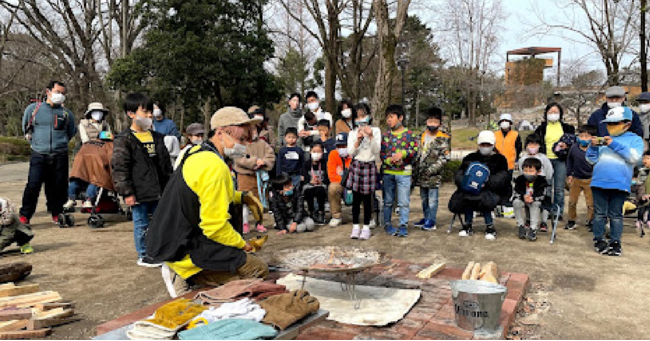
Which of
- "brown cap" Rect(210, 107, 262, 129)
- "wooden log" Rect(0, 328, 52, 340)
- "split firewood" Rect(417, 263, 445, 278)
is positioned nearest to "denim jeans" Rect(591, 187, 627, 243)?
"split firewood" Rect(417, 263, 445, 278)

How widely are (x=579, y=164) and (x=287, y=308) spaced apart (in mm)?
5873

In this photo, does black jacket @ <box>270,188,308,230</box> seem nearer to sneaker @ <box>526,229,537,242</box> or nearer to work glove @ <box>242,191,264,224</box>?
work glove @ <box>242,191,264,224</box>

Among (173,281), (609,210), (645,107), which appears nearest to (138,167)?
(173,281)

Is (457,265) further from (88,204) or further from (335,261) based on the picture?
(88,204)

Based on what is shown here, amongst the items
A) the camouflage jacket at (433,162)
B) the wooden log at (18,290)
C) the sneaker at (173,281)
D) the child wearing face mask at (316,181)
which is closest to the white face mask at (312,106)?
the child wearing face mask at (316,181)

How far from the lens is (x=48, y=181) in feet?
25.3

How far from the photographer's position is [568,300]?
4332 millimetres

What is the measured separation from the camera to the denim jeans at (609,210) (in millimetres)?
5848

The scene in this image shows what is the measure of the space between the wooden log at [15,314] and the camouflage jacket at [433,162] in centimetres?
514

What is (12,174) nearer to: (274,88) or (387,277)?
(274,88)

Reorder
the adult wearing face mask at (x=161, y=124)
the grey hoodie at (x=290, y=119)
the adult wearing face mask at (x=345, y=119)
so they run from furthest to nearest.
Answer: the grey hoodie at (x=290, y=119)
the adult wearing face mask at (x=345, y=119)
the adult wearing face mask at (x=161, y=124)

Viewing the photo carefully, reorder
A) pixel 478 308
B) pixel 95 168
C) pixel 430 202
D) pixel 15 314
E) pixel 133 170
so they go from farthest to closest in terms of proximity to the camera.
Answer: pixel 95 168, pixel 430 202, pixel 133 170, pixel 15 314, pixel 478 308

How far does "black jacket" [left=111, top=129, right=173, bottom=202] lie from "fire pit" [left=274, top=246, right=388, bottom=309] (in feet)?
6.98

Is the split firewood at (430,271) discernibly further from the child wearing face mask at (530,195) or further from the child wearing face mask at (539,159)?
the child wearing face mask at (539,159)
